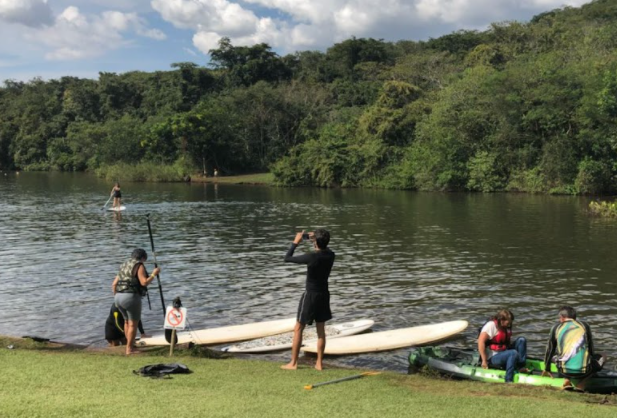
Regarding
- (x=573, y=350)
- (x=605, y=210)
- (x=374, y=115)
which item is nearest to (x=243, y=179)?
(x=374, y=115)

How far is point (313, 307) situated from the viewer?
9727 millimetres

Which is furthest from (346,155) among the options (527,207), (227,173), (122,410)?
(122,410)

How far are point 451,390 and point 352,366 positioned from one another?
3145mm

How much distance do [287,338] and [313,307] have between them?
3712 mm

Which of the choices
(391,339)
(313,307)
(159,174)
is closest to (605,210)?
(391,339)

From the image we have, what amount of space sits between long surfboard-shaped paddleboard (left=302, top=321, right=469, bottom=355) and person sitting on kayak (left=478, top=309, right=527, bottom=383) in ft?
9.30

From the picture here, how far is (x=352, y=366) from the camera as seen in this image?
1183 centimetres

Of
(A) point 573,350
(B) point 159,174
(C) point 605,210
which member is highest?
(B) point 159,174

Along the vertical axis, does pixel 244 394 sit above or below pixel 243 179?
below

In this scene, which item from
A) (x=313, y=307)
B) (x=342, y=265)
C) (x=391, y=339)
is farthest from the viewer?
(x=342, y=265)

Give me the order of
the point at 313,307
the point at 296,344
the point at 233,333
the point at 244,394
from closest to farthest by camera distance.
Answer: the point at 244,394 < the point at 313,307 < the point at 296,344 < the point at 233,333

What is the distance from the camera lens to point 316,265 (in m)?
9.59

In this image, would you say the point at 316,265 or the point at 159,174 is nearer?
the point at 316,265

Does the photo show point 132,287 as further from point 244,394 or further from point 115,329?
point 244,394
